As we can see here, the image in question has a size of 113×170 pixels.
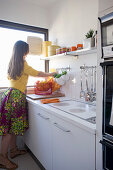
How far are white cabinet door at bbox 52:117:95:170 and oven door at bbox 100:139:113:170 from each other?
89mm

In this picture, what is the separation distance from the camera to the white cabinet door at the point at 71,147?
885 millimetres

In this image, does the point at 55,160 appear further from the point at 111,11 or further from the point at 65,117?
the point at 111,11

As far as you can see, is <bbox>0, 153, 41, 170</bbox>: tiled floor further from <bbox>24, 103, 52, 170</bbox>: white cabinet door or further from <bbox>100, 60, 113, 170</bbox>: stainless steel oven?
<bbox>100, 60, 113, 170</bbox>: stainless steel oven

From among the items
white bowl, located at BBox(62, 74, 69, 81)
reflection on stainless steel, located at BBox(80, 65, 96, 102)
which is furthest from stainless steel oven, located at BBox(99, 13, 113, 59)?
white bowl, located at BBox(62, 74, 69, 81)

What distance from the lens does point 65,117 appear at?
1095 millimetres

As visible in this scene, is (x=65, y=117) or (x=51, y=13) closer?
(x=65, y=117)

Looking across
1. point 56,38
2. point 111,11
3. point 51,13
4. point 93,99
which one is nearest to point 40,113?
point 93,99

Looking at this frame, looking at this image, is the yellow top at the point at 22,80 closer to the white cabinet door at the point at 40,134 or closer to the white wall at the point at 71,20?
the white cabinet door at the point at 40,134

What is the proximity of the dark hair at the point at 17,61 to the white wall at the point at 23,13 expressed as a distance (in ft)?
2.29

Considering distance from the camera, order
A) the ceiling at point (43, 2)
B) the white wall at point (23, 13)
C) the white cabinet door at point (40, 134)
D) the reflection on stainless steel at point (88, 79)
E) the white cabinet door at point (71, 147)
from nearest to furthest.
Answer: the white cabinet door at point (71, 147) < the white cabinet door at point (40, 134) < the reflection on stainless steel at point (88, 79) < the white wall at point (23, 13) < the ceiling at point (43, 2)

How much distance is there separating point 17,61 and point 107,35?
1252 millimetres

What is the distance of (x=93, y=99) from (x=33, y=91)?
1161 mm

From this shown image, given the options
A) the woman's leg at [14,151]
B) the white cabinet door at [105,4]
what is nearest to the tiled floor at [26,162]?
the woman's leg at [14,151]

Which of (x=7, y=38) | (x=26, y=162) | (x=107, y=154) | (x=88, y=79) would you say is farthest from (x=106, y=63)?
(x=7, y=38)
